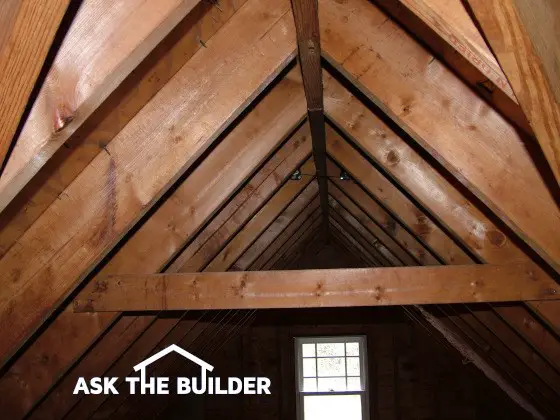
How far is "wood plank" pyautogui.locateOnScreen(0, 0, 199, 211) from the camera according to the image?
4.09 feet

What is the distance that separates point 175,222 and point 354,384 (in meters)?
5.73

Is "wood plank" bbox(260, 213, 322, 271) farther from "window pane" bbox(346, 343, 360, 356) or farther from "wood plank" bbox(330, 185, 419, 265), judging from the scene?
"window pane" bbox(346, 343, 360, 356)

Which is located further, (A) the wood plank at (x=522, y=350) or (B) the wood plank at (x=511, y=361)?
(B) the wood plank at (x=511, y=361)

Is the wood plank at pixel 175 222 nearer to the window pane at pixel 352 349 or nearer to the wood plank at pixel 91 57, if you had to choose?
the wood plank at pixel 91 57

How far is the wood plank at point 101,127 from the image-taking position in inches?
97.7

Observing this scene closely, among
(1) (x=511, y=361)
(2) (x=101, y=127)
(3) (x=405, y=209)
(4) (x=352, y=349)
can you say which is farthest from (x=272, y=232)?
(4) (x=352, y=349)

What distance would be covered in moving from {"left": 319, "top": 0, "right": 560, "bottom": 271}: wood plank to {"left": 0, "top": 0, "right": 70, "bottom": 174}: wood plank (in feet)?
4.30

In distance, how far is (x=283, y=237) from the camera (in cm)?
539

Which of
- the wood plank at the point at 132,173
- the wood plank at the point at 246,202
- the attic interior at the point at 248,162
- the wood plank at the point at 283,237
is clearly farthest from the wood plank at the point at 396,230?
the wood plank at the point at 132,173

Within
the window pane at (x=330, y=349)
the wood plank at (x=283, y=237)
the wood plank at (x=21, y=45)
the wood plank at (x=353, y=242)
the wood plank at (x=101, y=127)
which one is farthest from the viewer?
the window pane at (x=330, y=349)

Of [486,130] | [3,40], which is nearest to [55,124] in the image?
[3,40]

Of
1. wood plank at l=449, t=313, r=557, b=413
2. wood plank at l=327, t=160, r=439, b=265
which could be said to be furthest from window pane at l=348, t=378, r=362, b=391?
wood plank at l=327, t=160, r=439, b=265

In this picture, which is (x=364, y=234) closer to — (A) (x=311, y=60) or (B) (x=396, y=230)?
(B) (x=396, y=230)

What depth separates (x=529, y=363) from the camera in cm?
367
